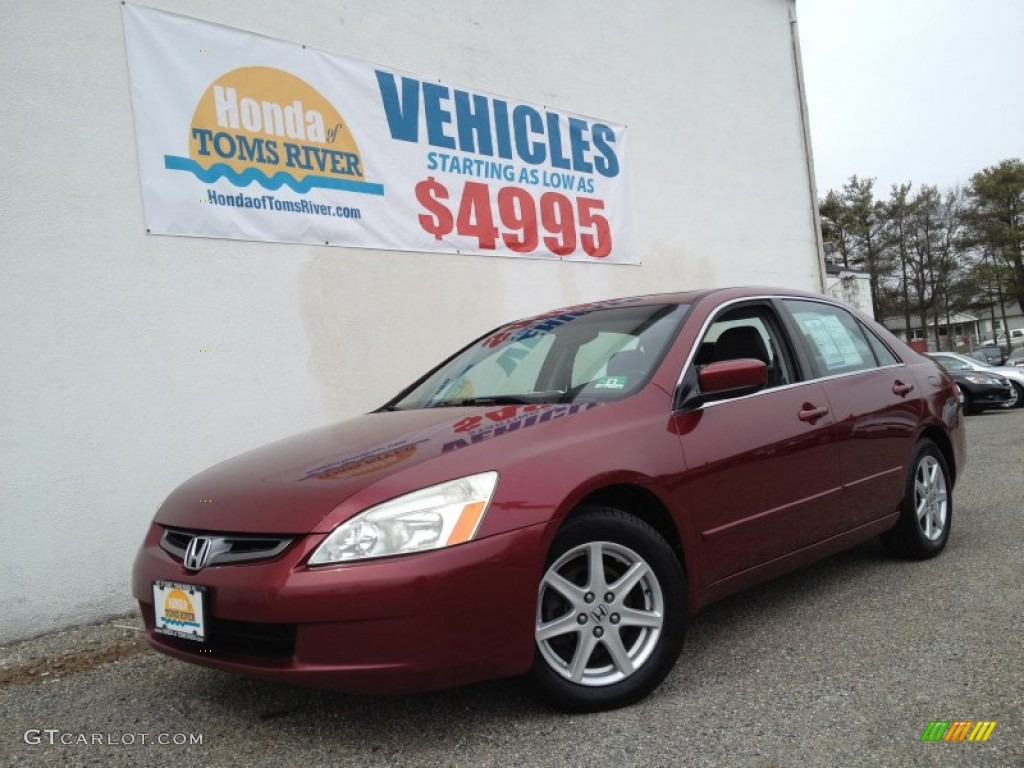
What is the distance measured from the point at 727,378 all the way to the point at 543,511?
982mm

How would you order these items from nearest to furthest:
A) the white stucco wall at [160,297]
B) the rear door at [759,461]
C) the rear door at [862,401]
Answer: the rear door at [759,461] → the rear door at [862,401] → the white stucco wall at [160,297]

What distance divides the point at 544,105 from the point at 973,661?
595 cm

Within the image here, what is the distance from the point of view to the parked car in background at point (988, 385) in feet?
48.8

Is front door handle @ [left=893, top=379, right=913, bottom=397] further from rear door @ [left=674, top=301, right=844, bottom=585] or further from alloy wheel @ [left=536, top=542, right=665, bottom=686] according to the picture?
alloy wheel @ [left=536, top=542, right=665, bottom=686]

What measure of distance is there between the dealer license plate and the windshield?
4.29 ft

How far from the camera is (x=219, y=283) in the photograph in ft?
17.7

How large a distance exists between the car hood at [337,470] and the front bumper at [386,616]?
0.50ft

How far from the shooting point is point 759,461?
335 cm

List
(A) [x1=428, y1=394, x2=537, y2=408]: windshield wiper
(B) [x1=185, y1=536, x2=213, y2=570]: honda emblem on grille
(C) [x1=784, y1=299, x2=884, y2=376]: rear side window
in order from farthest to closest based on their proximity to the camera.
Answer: (C) [x1=784, y1=299, x2=884, y2=376]: rear side window < (A) [x1=428, y1=394, x2=537, y2=408]: windshield wiper < (B) [x1=185, y1=536, x2=213, y2=570]: honda emblem on grille

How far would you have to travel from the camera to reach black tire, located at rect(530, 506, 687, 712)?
266 centimetres

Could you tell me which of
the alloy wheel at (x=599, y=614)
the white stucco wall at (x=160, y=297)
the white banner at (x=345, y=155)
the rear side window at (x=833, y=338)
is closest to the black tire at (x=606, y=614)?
the alloy wheel at (x=599, y=614)

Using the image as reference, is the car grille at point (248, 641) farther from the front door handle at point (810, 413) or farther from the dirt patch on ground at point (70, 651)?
the front door handle at point (810, 413)

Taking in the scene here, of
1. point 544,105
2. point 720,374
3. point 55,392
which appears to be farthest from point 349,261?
point 720,374

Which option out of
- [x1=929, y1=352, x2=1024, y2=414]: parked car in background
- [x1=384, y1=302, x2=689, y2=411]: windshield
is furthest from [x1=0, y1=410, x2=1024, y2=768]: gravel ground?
[x1=929, y1=352, x2=1024, y2=414]: parked car in background
